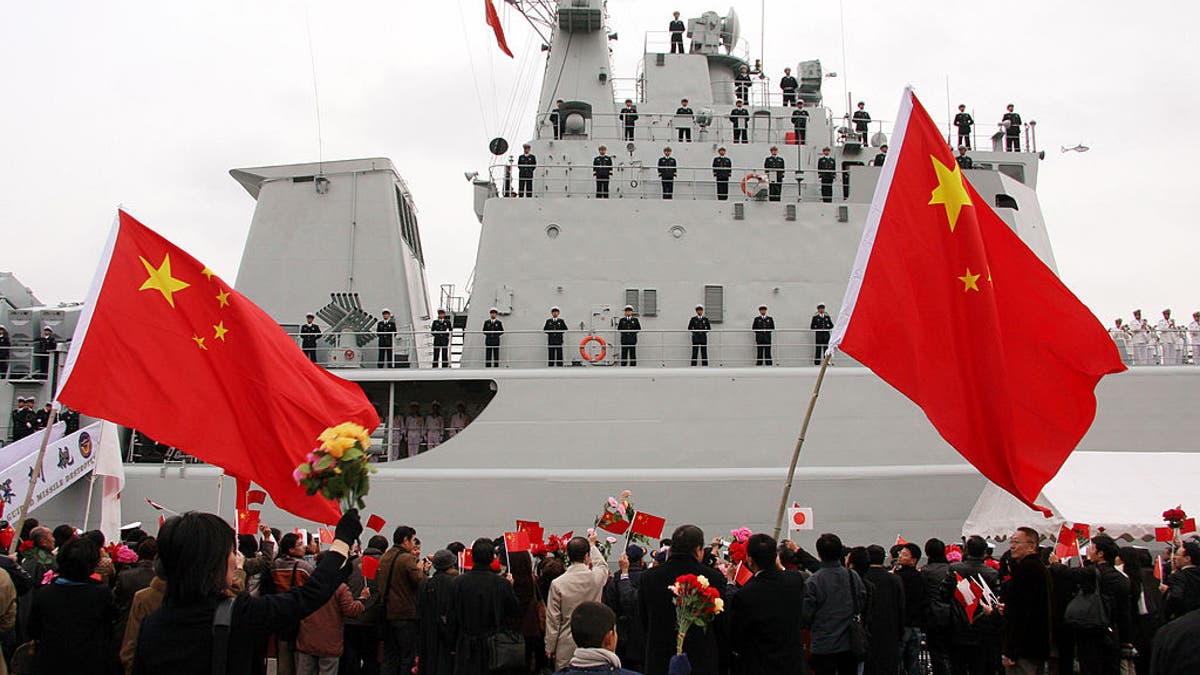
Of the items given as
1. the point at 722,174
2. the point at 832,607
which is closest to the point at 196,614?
the point at 832,607

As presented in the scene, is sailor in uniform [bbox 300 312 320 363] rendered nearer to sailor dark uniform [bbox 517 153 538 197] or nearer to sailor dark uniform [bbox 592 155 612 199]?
sailor dark uniform [bbox 517 153 538 197]

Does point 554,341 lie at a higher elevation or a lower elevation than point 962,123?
lower

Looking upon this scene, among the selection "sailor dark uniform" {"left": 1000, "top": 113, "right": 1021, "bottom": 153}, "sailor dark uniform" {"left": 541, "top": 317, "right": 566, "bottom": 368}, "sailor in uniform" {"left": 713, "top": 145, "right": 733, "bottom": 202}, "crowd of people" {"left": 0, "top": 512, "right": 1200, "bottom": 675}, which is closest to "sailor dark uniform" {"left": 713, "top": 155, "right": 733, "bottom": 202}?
"sailor in uniform" {"left": 713, "top": 145, "right": 733, "bottom": 202}

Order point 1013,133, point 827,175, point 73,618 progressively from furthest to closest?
point 1013,133, point 827,175, point 73,618

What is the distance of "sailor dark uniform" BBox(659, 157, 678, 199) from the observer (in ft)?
48.8

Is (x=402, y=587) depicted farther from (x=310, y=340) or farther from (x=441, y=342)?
(x=310, y=340)

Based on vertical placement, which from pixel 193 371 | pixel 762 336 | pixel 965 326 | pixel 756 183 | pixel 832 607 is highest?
pixel 756 183

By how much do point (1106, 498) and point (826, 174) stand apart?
718cm

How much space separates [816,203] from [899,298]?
30.2ft

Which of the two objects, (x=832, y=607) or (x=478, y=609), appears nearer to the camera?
(x=832, y=607)

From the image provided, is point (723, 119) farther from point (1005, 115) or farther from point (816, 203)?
point (1005, 115)

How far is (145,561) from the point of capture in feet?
18.4

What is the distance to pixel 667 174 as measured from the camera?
14.9m

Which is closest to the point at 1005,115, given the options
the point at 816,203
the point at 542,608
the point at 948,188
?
the point at 816,203
